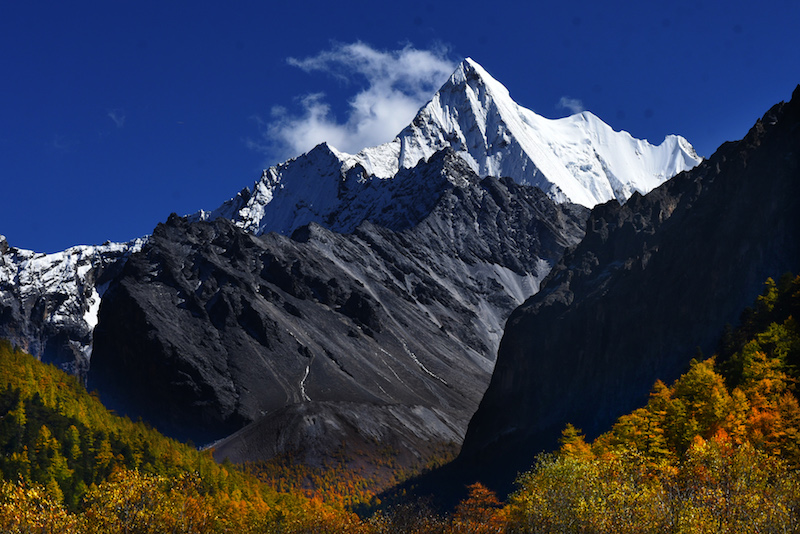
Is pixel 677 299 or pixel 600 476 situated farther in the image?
pixel 677 299

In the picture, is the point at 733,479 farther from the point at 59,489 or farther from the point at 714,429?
the point at 59,489

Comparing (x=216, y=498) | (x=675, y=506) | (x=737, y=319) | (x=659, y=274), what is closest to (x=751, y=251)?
(x=737, y=319)

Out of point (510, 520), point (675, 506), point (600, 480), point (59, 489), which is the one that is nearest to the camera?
point (675, 506)

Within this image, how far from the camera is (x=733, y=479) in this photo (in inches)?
2564

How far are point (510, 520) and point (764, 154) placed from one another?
107147 millimetres

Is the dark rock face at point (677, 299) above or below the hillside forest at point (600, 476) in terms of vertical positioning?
above

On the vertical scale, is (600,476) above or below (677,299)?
below

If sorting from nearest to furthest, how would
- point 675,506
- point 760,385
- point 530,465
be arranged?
1. point 675,506
2. point 760,385
3. point 530,465

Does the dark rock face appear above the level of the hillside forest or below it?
above

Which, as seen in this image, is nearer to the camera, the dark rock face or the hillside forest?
the hillside forest

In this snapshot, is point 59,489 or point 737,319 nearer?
point 59,489

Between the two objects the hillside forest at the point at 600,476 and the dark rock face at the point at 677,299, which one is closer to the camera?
the hillside forest at the point at 600,476

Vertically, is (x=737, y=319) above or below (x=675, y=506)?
above

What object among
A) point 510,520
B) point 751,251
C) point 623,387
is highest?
point 751,251
